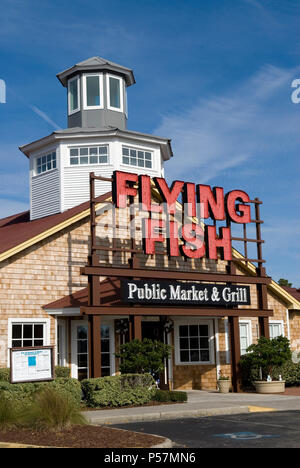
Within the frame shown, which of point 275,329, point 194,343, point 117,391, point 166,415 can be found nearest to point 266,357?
point 194,343

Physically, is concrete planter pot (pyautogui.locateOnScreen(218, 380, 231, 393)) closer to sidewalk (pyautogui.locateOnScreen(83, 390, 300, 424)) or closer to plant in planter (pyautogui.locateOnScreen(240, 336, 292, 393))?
plant in planter (pyautogui.locateOnScreen(240, 336, 292, 393))

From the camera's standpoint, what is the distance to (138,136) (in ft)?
93.5

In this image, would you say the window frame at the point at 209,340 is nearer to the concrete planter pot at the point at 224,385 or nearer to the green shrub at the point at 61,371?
the concrete planter pot at the point at 224,385

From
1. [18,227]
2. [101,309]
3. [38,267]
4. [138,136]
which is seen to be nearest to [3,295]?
[38,267]

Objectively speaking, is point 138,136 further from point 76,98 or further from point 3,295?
point 3,295

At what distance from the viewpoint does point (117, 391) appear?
58.3 feet

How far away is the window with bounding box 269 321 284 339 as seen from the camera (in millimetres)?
27359

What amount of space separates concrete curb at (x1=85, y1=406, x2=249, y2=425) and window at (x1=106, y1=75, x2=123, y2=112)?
18579 mm

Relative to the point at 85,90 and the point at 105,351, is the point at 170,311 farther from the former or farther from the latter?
the point at 85,90

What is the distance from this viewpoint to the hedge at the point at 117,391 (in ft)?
57.5

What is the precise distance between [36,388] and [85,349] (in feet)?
19.6

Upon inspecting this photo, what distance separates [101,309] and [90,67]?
603 inches

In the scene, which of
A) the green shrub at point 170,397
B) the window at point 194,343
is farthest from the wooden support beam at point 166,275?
the green shrub at point 170,397
